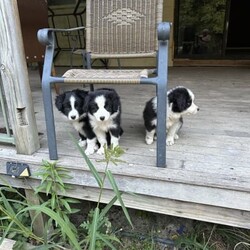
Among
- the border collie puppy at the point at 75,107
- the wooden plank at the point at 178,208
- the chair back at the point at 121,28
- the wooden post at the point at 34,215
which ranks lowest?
the wooden post at the point at 34,215

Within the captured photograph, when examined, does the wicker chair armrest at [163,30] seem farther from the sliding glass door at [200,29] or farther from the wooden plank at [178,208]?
the sliding glass door at [200,29]

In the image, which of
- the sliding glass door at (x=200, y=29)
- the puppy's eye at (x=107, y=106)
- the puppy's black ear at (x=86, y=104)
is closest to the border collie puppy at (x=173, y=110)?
the puppy's eye at (x=107, y=106)

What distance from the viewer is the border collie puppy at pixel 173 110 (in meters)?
1.72

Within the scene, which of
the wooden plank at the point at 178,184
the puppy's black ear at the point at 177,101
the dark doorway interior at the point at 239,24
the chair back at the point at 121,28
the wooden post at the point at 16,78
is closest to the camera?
the wooden plank at the point at 178,184

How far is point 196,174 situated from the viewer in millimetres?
1461

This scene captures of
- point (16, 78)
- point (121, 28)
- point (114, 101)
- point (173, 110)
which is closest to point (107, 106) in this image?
point (114, 101)

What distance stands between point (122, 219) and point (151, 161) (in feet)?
2.22

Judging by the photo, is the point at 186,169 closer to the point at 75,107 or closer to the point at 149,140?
the point at 149,140

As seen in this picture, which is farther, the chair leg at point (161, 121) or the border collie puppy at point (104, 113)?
the border collie puppy at point (104, 113)

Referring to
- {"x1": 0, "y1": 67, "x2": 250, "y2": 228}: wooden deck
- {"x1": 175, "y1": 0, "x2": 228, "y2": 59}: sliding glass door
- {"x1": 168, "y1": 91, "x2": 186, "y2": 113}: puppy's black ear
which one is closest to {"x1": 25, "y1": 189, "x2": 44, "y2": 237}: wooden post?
{"x1": 0, "y1": 67, "x2": 250, "y2": 228}: wooden deck

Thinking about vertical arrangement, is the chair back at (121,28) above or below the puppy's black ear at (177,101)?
above

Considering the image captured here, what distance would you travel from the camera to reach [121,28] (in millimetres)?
2338

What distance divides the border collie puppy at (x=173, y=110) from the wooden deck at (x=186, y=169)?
0.29ft

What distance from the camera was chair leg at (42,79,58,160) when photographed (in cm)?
156
